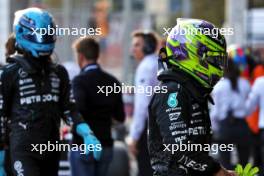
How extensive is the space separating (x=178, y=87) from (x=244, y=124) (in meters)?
5.84

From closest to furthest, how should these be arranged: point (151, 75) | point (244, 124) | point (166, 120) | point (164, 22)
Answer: point (166, 120)
point (151, 75)
point (244, 124)
point (164, 22)

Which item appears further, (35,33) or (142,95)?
(142,95)

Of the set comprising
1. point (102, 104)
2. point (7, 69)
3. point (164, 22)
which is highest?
point (7, 69)

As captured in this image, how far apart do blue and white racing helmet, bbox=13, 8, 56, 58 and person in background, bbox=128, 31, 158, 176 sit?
2151 mm

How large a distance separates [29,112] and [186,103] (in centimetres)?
198

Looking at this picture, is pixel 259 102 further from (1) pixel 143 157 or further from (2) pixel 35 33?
(2) pixel 35 33

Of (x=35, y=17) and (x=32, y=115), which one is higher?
(x=35, y=17)

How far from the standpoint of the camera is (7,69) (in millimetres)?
6438

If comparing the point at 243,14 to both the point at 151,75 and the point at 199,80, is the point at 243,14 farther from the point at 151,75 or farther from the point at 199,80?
the point at 199,80

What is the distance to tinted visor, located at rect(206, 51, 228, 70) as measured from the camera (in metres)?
4.89

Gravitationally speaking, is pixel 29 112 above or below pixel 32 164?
above

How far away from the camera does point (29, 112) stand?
642cm

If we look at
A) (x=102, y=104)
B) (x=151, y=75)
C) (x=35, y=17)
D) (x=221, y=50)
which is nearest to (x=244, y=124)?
(x=151, y=75)

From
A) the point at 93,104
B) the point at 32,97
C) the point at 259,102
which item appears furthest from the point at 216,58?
the point at 259,102
